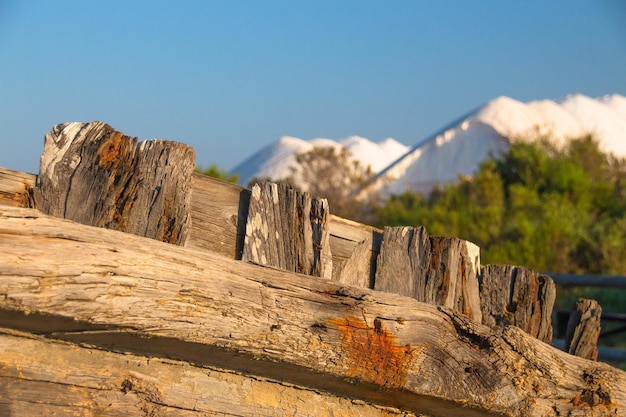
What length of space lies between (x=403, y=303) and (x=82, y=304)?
3.36 feet

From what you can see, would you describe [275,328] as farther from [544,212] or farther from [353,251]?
[544,212]

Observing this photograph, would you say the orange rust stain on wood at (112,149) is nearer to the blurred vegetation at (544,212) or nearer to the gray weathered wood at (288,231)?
the gray weathered wood at (288,231)

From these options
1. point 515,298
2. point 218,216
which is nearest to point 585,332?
point 515,298

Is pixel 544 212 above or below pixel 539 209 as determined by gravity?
below

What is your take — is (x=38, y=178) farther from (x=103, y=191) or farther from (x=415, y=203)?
(x=415, y=203)

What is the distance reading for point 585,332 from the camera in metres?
3.49

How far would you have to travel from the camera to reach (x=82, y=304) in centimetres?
177

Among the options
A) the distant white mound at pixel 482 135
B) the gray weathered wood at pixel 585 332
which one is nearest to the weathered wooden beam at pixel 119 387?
the gray weathered wood at pixel 585 332

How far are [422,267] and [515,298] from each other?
0.53 m

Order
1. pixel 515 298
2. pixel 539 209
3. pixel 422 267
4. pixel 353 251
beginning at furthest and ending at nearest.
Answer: pixel 539 209 → pixel 515 298 → pixel 422 267 → pixel 353 251

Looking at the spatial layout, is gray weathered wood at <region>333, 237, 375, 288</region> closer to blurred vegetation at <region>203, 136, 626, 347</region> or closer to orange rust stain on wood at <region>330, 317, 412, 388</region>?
orange rust stain on wood at <region>330, 317, 412, 388</region>

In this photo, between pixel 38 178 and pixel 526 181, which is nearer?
pixel 38 178

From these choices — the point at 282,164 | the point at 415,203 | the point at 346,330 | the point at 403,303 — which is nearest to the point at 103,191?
the point at 346,330

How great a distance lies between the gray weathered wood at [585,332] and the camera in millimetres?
3473
